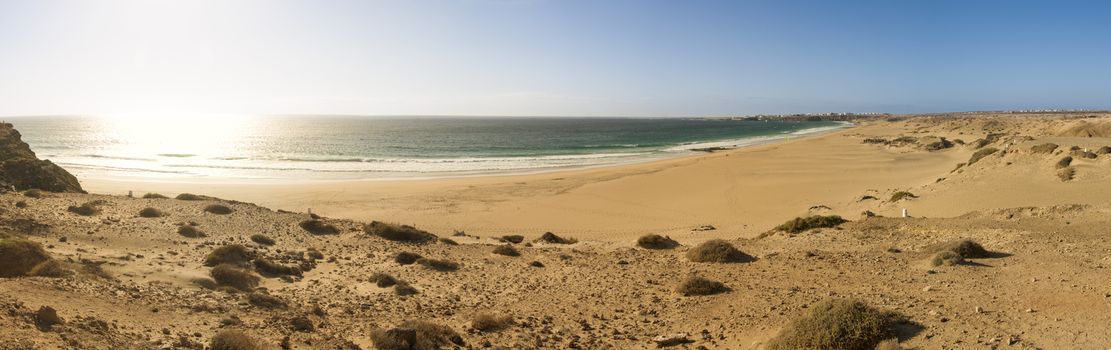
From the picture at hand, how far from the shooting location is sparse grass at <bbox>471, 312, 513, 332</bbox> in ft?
33.0

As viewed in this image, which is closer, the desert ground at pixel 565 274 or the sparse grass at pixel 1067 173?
the desert ground at pixel 565 274

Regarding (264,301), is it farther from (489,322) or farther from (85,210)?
(85,210)

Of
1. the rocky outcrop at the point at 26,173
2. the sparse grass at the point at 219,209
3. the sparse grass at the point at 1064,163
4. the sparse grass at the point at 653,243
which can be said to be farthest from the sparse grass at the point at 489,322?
the sparse grass at the point at 1064,163

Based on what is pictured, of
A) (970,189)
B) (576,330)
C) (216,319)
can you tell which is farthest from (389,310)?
(970,189)

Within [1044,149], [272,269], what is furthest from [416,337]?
[1044,149]

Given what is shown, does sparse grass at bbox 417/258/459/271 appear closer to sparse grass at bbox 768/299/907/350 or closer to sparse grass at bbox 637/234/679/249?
sparse grass at bbox 637/234/679/249

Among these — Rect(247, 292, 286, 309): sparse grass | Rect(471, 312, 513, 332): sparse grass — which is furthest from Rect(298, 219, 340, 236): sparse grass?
Rect(471, 312, 513, 332): sparse grass

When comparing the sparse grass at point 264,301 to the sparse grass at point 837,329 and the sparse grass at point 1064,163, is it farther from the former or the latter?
the sparse grass at point 1064,163

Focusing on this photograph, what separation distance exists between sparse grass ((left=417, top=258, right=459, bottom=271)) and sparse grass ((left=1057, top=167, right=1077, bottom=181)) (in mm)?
23801

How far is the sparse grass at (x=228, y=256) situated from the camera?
43.5 ft

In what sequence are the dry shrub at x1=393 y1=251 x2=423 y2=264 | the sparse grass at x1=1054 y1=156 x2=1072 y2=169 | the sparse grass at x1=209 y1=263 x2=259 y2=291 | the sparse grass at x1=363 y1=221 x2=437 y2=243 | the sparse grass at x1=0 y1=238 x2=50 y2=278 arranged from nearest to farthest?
the sparse grass at x1=0 y1=238 x2=50 y2=278, the sparse grass at x1=209 y1=263 x2=259 y2=291, the dry shrub at x1=393 y1=251 x2=423 y2=264, the sparse grass at x1=363 y1=221 x2=437 y2=243, the sparse grass at x1=1054 y1=156 x2=1072 y2=169

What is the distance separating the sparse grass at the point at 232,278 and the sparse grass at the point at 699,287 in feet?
28.7

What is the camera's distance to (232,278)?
38.6 ft

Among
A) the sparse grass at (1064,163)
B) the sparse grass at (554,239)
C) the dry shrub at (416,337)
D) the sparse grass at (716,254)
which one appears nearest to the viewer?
the dry shrub at (416,337)
